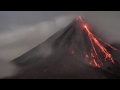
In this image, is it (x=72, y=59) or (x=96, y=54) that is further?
(x=96, y=54)

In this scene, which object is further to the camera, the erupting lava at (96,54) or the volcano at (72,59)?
the erupting lava at (96,54)

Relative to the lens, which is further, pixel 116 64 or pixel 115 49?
pixel 115 49

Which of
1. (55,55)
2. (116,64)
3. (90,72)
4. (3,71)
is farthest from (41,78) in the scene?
(116,64)

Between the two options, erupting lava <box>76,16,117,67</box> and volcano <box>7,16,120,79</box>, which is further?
erupting lava <box>76,16,117,67</box>

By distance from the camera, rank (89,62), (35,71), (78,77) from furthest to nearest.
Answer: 1. (89,62)
2. (35,71)
3. (78,77)

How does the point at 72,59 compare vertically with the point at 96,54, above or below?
below
